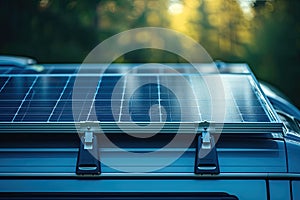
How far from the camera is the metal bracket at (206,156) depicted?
8.41 feet

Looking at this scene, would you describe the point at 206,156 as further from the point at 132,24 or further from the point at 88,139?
the point at 132,24

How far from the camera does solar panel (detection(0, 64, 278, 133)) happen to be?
2867 mm

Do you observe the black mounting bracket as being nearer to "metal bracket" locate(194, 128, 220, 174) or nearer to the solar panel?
the solar panel

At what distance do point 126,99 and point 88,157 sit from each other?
Result: 61 cm

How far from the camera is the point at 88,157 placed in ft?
8.48

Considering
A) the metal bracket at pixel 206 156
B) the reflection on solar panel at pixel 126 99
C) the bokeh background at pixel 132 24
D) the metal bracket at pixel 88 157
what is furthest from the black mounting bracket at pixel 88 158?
the bokeh background at pixel 132 24

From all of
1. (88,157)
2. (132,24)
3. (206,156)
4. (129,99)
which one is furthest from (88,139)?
(132,24)

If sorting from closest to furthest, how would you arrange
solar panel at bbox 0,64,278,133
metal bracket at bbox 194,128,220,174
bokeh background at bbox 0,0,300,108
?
metal bracket at bbox 194,128,220,174 < solar panel at bbox 0,64,278,133 < bokeh background at bbox 0,0,300,108

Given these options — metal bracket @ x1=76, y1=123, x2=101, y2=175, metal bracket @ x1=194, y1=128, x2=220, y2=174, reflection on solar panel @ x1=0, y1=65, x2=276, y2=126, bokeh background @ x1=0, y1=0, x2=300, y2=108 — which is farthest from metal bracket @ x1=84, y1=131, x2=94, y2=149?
bokeh background @ x1=0, y1=0, x2=300, y2=108

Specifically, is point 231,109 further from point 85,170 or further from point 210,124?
point 85,170

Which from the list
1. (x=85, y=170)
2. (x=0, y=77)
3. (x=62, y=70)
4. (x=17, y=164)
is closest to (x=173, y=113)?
(x=85, y=170)

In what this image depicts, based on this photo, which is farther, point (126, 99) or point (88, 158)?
point (126, 99)

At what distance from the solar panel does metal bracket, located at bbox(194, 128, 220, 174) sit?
0.20 metres

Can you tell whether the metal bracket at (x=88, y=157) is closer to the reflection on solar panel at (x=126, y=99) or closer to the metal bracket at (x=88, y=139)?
the metal bracket at (x=88, y=139)
